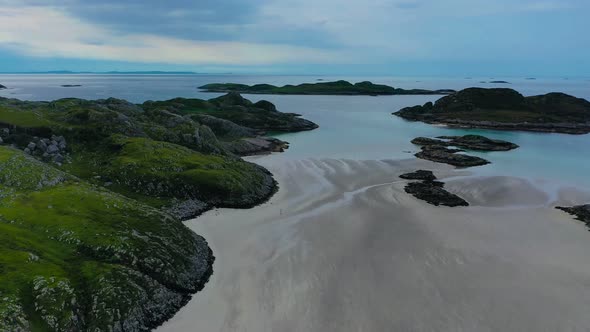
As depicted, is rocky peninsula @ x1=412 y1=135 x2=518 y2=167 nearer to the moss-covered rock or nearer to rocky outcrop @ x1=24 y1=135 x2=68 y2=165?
the moss-covered rock

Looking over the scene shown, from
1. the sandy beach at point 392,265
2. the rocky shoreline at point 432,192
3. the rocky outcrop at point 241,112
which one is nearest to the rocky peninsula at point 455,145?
the rocky shoreline at point 432,192

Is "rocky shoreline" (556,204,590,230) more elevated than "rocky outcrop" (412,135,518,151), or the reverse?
"rocky outcrop" (412,135,518,151)

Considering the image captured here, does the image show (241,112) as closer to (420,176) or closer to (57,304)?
(420,176)

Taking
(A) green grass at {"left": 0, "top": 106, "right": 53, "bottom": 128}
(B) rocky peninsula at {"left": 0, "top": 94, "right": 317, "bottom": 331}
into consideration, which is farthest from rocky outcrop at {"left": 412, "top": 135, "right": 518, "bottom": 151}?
(A) green grass at {"left": 0, "top": 106, "right": 53, "bottom": 128}

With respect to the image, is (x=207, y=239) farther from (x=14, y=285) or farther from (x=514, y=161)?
(x=514, y=161)

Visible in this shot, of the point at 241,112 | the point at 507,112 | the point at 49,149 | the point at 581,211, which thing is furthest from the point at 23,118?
the point at 507,112

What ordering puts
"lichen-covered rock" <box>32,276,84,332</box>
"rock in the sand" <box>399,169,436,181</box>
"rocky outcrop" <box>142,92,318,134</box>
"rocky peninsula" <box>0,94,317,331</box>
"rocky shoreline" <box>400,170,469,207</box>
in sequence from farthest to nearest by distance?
"rocky outcrop" <box>142,92,318,134</box> → "rock in the sand" <box>399,169,436,181</box> → "rocky shoreline" <box>400,170,469,207</box> → "rocky peninsula" <box>0,94,317,331</box> → "lichen-covered rock" <box>32,276,84,332</box>

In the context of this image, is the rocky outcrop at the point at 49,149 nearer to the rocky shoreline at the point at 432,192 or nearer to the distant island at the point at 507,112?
the rocky shoreline at the point at 432,192
